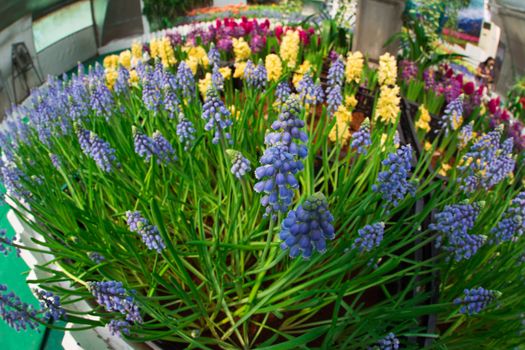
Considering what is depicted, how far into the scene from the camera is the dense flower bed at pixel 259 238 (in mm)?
1850

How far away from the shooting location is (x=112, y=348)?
2.24 m

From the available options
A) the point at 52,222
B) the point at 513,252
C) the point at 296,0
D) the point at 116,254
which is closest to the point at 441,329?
the point at 513,252

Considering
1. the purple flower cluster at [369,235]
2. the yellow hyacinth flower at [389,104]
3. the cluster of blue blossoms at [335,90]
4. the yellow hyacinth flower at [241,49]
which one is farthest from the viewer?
the yellow hyacinth flower at [241,49]

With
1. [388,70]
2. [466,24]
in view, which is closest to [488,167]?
[388,70]

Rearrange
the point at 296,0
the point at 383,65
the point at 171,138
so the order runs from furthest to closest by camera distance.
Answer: the point at 296,0, the point at 383,65, the point at 171,138

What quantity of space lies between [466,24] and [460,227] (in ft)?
42.1

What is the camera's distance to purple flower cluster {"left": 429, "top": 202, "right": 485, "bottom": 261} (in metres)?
2.04

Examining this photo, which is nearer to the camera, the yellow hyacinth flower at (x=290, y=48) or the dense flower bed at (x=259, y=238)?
the dense flower bed at (x=259, y=238)

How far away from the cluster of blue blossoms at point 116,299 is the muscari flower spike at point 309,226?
824 mm

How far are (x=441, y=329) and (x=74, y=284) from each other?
2.30 metres

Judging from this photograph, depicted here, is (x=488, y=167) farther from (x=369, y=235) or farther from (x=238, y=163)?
(x=238, y=163)

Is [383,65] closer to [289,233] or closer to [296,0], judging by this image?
[289,233]

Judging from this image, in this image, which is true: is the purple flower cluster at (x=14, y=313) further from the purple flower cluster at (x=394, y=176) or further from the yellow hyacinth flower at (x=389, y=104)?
the yellow hyacinth flower at (x=389, y=104)

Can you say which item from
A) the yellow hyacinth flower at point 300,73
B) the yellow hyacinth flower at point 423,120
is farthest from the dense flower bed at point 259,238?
the yellow hyacinth flower at point 423,120
